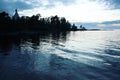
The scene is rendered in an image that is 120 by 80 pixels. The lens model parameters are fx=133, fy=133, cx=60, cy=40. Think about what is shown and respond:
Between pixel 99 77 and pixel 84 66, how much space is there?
354cm

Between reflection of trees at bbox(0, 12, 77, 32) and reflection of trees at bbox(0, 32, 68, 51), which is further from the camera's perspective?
reflection of trees at bbox(0, 12, 77, 32)

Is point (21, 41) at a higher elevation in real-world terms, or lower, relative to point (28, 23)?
lower

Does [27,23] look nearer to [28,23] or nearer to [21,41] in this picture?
[28,23]

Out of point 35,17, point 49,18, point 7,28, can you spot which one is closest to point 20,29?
point 7,28

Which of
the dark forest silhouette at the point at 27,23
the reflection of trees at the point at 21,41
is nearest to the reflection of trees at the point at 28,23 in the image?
the dark forest silhouette at the point at 27,23

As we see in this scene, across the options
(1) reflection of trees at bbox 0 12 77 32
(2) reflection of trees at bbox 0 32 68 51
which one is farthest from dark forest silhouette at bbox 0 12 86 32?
(2) reflection of trees at bbox 0 32 68 51

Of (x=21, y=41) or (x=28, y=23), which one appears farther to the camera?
(x=28, y=23)

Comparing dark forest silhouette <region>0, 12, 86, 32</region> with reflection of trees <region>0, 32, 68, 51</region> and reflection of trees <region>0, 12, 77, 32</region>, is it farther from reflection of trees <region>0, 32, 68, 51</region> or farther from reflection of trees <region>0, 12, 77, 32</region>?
reflection of trees <region>0, 32, 68, 51</region>

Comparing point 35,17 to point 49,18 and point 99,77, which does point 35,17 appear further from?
point 99,77

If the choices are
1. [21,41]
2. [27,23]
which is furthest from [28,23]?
[21,41]

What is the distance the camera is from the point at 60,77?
11.9 metres

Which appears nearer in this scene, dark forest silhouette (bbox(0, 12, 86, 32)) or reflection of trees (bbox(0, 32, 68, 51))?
reflection of trees (bbox(0, 32, 68, 51))

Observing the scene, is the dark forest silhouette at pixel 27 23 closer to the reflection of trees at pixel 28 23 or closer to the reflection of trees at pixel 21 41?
the reflection of trees at pixel 28 23

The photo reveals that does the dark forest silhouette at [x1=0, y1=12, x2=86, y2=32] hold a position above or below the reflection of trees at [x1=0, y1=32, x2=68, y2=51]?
above
